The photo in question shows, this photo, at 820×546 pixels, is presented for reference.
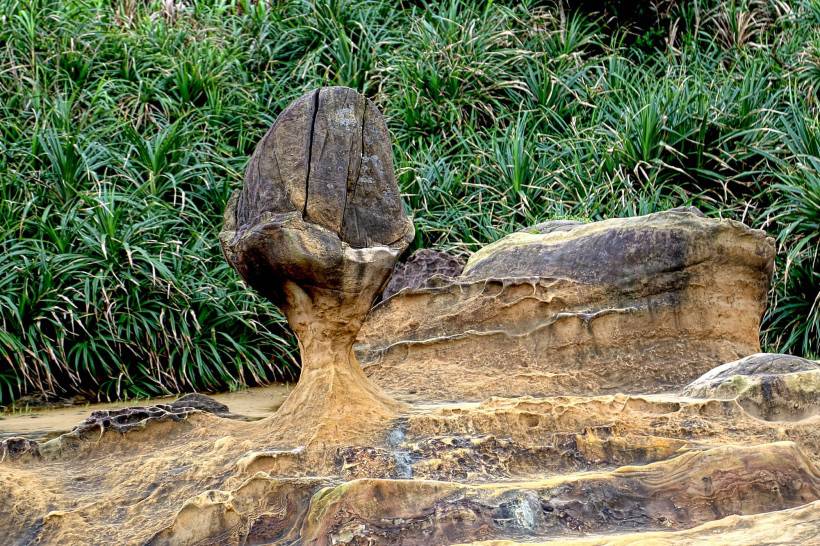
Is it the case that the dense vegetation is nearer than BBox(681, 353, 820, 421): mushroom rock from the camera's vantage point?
No

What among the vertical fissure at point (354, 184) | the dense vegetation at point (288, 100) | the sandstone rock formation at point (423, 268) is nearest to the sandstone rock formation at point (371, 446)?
the vertical fissure at point (354, 184)

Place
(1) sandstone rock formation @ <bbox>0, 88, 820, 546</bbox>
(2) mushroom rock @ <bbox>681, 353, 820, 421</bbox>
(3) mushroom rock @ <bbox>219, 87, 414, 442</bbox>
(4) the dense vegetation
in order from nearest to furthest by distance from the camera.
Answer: (1) sandstone rock formation @ <bbox>0, 88, 820, 546</bbox>, (3) mushroom rock @ <bbox>219, 87, 414, 442</bbox>, (2) mushroom rock @ <bbox>681, 353, 820, 421</bbox>, (4) the dense vegetation

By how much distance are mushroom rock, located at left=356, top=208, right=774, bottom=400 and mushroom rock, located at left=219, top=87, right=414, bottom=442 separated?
2.79ft

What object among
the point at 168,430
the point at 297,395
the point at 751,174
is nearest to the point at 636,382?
the point at 297,395

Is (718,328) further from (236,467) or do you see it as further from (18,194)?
(18,194)

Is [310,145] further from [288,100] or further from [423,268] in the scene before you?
[288,100]

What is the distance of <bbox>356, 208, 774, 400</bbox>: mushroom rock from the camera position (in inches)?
164

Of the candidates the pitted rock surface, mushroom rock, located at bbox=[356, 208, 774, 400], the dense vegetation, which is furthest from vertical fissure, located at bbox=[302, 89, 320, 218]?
the dense vegetation

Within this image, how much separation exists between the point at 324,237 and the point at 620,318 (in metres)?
1.56

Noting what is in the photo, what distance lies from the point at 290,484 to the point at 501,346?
5.21 ft

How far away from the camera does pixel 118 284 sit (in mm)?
6449

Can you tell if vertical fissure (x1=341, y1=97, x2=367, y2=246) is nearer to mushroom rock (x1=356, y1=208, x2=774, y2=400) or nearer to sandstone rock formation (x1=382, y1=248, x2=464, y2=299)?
mushroom rock (x1=356, y1=208, x2=774, y2=400)

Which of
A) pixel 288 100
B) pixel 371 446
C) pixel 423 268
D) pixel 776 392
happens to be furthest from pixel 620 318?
pixel 288 100

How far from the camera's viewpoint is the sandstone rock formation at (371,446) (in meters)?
2.68
